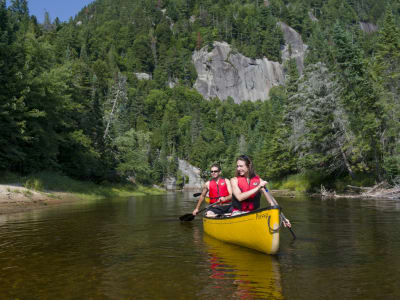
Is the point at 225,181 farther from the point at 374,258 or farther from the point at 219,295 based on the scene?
the point at 219,295

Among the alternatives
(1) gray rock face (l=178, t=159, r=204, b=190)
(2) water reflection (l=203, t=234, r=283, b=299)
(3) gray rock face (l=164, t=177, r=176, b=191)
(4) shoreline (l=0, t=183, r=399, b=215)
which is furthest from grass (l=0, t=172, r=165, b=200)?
(1) gray rock face (l=178, t=159, r=204, b=190)

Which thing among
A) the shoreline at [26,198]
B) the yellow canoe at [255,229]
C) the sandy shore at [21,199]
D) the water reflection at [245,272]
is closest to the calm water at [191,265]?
the water reflection at [245,272]

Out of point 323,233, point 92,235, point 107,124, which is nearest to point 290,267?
point 323,233

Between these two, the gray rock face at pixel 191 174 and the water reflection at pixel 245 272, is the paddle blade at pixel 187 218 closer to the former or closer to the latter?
the water reflection at pixel 245 272

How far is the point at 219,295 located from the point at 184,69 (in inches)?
7241

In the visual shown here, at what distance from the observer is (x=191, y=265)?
7.64 meters

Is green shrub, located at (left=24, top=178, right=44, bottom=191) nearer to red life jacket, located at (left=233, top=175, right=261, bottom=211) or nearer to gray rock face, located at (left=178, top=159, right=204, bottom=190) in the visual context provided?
red life jacket, located at (left=233, top=175, right=261, bottom=211)

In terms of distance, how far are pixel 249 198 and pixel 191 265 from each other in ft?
8.22

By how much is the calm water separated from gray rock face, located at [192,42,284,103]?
163 m

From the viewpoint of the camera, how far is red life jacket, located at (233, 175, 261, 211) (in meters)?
9.02

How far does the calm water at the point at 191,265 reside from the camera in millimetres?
5812

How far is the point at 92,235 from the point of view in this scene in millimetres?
11836

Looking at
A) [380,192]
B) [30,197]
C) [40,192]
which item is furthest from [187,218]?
[380,192]

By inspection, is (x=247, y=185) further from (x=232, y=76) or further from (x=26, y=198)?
(x=232, y=76)
